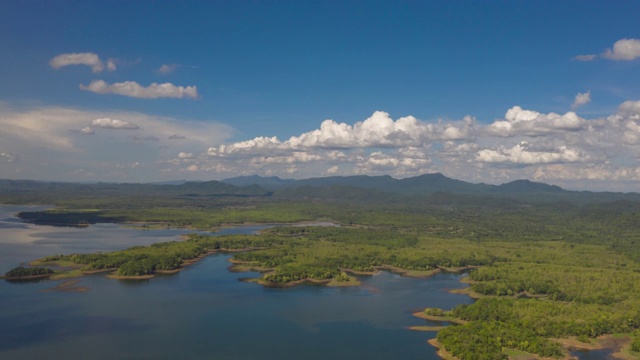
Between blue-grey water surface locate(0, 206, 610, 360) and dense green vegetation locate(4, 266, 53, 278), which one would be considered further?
dense green vegetation locate(4, 266, 53, 278)

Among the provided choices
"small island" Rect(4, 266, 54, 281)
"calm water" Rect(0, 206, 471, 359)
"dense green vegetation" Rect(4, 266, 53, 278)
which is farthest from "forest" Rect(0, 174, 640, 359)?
"calm water" Rect(0, 206, 471, 359)

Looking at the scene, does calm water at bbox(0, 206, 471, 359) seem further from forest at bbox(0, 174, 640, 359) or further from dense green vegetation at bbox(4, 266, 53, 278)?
forest at bbox(0, 174, 640, 359)

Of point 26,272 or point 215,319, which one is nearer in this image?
point 215,319

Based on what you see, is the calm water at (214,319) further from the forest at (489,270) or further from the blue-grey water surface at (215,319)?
the forest at (489,270)

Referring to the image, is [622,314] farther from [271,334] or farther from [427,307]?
[271,334]

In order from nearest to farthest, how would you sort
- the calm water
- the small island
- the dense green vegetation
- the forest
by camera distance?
1. the calm water
2. the forest
3. the small island
4. the dense green vegetation

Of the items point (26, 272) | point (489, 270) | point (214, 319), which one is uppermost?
point (26, 272)

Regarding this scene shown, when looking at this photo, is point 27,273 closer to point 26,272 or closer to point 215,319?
point 26,272

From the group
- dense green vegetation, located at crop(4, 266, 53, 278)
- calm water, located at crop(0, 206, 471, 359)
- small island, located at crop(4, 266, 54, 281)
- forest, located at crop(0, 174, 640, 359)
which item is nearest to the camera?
calm water, located at crop(0, 206, 471, 359)

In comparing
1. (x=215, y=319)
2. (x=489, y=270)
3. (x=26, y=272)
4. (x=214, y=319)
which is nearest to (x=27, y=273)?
(x=26, y=272)

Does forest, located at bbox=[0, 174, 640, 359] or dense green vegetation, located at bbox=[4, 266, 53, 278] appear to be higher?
dense green vegetation, located at bbox=[4, 266, 53, 278]
